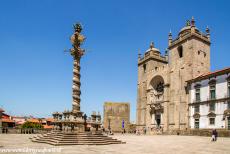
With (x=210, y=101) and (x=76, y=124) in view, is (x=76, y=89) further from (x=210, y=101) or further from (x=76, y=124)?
(x=210, y=101)

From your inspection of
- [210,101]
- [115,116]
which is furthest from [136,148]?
[115,116]

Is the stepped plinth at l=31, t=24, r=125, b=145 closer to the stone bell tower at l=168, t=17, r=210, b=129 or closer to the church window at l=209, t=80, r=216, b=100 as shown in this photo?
the church window at l=209, t=80, r=216, b=100

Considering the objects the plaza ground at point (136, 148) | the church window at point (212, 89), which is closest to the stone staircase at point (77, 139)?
the plaza ground at point (136, 148)

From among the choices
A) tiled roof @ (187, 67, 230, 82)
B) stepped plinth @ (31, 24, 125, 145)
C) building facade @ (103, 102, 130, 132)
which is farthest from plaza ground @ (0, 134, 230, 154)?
building facade @ (103, 102, 130, 132)

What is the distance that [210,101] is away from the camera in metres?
36.6

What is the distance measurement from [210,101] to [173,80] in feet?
31.2

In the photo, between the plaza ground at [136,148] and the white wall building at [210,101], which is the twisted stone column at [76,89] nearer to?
the plaza ground at [136,148]

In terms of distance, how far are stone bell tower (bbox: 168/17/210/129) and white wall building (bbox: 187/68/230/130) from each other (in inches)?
62.9

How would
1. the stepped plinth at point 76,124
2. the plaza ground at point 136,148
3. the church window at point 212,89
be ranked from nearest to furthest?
1. the plaza ground at point 136,148
2. the stepped plinth at point 76,124
3. the church window at point 212,89

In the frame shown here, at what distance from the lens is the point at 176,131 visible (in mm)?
39625

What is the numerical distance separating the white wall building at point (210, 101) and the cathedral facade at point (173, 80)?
1.49 m

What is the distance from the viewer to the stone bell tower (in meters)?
41.5

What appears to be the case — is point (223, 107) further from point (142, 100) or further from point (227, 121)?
point (142, 100)

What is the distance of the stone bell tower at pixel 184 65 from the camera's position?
41531 mm
